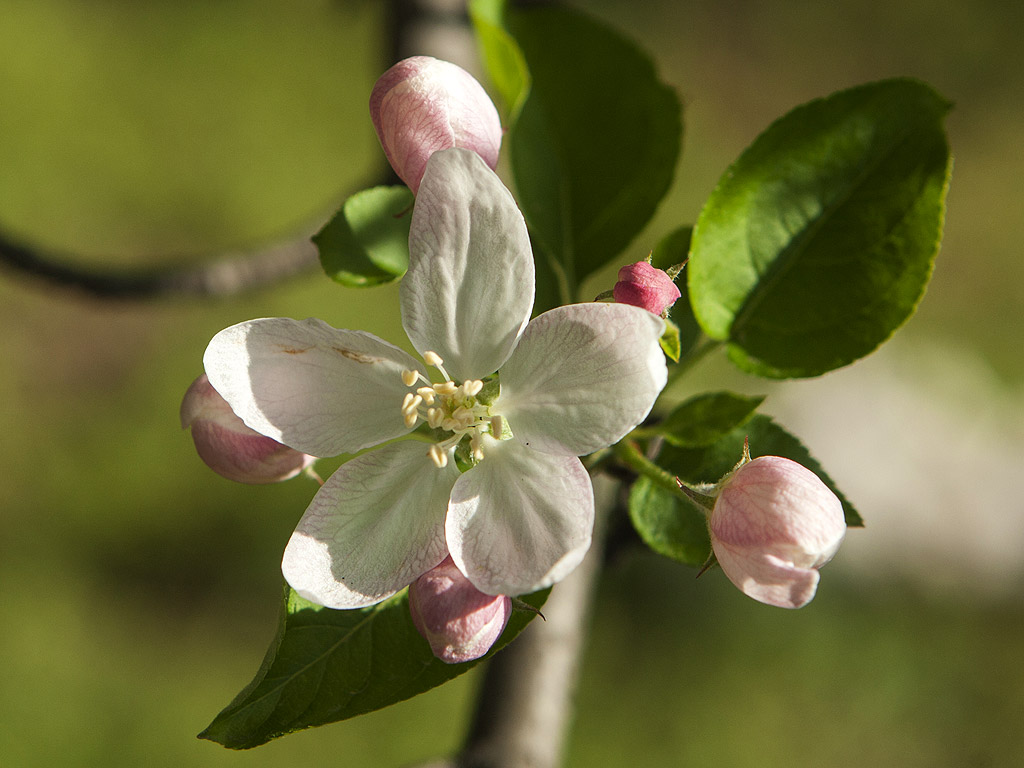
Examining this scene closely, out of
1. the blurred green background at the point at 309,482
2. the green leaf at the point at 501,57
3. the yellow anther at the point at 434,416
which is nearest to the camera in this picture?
the yellow anther at the point at 434,416

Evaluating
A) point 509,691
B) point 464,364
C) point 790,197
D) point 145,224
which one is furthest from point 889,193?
point 145,224

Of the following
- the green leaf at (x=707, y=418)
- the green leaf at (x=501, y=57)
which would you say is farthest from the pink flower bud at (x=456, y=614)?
the green leaf at (x=501, y=57)

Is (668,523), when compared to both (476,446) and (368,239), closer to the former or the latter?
(476,446)

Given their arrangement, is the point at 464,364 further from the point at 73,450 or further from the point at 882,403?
the point at 882,403

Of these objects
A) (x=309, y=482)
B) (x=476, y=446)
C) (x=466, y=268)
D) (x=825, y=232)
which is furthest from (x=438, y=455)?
(x=309, y=482)

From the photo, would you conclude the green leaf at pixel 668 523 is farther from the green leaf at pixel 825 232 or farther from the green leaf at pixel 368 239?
the green leaf at pixel 368 239
